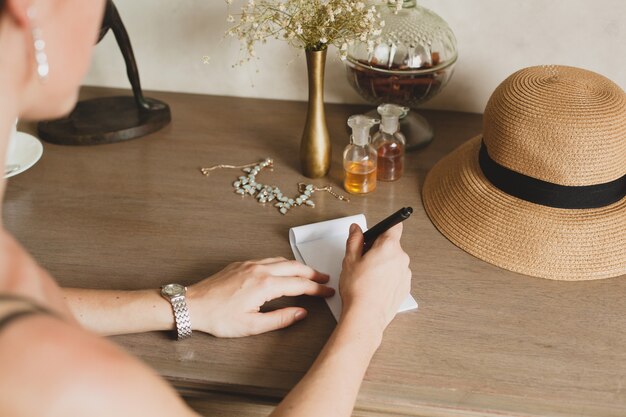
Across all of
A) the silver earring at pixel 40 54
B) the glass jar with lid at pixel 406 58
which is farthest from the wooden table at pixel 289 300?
the silver earring at pixel 40 54

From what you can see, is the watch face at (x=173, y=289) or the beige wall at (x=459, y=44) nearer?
the watch face at (x=173, y=289)

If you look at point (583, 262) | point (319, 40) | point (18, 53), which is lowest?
point (583, 262)

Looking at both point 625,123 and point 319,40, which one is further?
point 319,40

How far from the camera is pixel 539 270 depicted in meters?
1.02

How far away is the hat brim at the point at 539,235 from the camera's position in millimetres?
1019

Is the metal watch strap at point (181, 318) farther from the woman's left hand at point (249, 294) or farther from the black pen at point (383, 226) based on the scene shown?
the black pen at point (383, 226)

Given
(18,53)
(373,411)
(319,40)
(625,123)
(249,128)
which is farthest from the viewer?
(249,128)

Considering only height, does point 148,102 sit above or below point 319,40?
below

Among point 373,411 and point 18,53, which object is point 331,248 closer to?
point 373,411

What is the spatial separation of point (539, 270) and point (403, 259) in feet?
0.72

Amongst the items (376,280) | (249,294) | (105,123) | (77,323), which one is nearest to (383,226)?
(376,280)

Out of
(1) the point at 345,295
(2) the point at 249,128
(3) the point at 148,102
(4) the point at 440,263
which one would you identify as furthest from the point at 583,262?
(3) the point at 148,102

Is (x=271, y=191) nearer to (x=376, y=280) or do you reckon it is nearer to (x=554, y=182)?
(x=376, y=280)

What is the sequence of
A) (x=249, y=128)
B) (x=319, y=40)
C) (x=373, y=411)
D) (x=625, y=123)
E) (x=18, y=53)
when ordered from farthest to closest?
(x=249, y=128)
(x=319, y=40)
(x=625, y=123)
(x=373, y=411)
(x=18, y=53)
